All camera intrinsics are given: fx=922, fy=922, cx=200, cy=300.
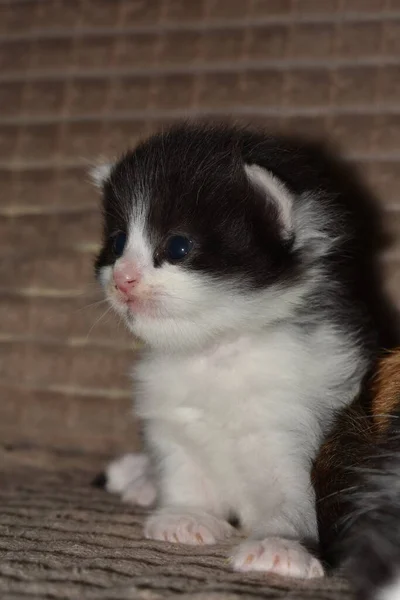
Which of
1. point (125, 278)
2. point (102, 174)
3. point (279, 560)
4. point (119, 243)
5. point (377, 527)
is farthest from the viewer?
point (102, 174)

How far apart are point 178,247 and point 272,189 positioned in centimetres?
19

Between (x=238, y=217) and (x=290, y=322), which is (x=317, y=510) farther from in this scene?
(x=238, y=217)

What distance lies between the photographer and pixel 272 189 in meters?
1.53

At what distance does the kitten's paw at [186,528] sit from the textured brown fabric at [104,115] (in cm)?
53

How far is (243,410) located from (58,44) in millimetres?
1191

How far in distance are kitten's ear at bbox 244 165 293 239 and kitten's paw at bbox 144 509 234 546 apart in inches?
20.2

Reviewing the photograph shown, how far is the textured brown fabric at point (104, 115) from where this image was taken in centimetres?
207

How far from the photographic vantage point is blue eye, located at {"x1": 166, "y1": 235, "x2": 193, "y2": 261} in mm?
1496

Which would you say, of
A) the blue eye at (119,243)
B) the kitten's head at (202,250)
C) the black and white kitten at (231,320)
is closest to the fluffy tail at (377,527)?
the black and white kitten at (231,320)

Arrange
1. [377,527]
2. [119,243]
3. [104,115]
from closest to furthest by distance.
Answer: [377,527] → [119,243] → [104,115]

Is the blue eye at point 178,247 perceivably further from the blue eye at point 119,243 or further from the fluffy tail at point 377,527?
the fluffy tail at point 377,527

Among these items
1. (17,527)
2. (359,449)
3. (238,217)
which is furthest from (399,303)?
(17,527)

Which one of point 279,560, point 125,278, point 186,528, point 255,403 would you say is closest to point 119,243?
point 125,278

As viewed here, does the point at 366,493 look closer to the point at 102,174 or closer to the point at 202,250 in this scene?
the point at 202,250
